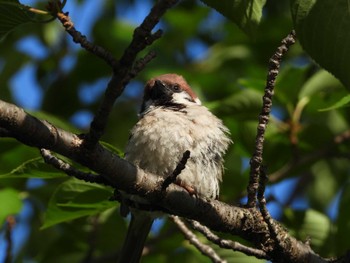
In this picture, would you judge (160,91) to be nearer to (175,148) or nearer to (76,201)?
(175,148)

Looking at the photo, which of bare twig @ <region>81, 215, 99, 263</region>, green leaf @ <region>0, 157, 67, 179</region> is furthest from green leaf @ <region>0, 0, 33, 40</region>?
bare twig @ <region>81, 215, 99, 263</region>

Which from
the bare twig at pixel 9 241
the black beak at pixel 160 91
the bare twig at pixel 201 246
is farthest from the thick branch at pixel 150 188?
the black beak at pixel 160 91

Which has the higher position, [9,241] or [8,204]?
[8,204]

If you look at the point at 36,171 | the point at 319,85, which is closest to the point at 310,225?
the point at 319,85

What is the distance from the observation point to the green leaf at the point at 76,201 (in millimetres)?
3307

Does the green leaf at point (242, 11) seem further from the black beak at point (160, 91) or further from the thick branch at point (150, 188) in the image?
the black beak at point (160, 91)

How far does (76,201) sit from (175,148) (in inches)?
23.2

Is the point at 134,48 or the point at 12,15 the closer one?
the point at 134,48

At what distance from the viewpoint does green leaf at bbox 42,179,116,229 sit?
331 centimetres

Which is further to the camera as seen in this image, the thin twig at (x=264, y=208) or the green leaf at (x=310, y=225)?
the green leaf at (x=310, y=225)

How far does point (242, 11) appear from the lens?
2.23m

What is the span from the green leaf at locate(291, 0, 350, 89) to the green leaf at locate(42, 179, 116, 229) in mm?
1521

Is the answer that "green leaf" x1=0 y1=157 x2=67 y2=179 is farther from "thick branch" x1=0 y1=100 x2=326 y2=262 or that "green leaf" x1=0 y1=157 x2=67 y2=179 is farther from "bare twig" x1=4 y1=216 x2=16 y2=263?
"bare twig" x1=4 y1=216 x2=16 y2=263

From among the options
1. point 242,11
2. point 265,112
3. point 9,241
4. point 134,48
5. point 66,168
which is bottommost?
point 9,241
